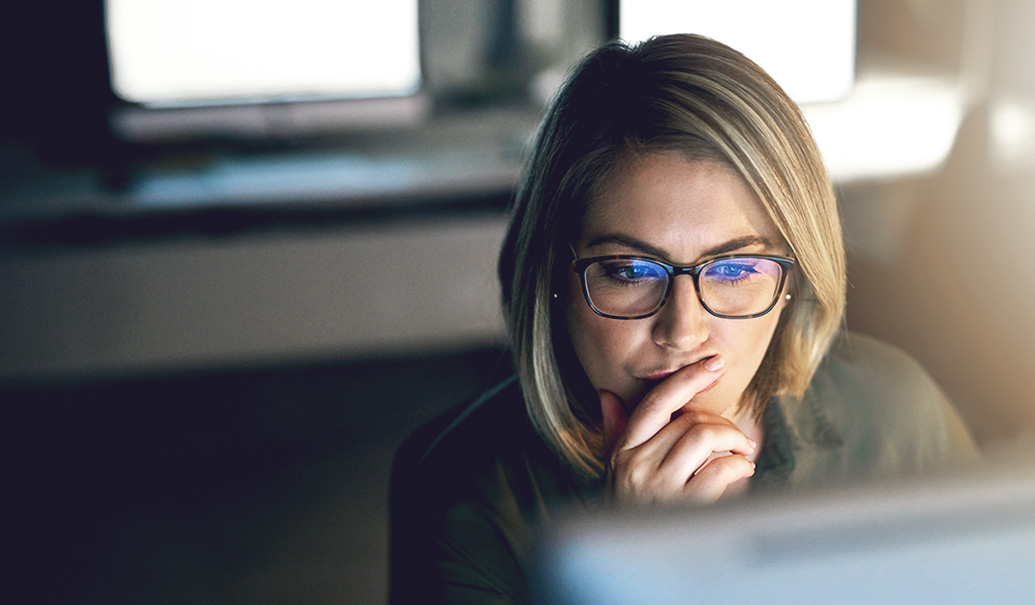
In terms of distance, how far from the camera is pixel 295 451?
2.29 m

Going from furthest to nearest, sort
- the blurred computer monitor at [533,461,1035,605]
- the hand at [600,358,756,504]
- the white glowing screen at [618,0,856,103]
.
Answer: the white glowing screen at [618,0,856,103]
the hand at [600,358,756,504]
the blurred computer monitor at [533,461,1035,605]

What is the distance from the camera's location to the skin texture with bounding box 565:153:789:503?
62 cm

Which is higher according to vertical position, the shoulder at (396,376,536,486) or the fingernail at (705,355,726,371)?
the fingernail at (705,355,726,371)

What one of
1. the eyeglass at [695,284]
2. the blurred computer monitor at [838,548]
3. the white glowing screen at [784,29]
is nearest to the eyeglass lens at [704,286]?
the eyeglass at [695,284]

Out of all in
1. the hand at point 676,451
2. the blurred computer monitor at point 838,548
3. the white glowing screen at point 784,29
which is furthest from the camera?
the white glowing screen at point 784,29

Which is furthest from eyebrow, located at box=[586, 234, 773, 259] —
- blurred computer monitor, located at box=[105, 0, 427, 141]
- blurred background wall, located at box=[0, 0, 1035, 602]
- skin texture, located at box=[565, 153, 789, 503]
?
blurred computer monitor, located at box=[105, 0, 427, 141]

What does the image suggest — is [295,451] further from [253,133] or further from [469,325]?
[253,133]

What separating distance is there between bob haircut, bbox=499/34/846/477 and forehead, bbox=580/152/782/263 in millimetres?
10

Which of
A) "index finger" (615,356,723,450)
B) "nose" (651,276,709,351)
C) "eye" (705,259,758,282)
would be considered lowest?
"index finger" (615,356,723,450)

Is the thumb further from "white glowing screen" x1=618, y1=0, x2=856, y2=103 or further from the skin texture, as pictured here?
"white glowing screen" x1=618, y1=0, x2=856, y2=103

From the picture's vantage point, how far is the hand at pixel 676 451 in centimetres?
60

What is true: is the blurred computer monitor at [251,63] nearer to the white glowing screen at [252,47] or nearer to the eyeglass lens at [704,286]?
the white glowing screen at [252,47]

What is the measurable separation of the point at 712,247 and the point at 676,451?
17cm

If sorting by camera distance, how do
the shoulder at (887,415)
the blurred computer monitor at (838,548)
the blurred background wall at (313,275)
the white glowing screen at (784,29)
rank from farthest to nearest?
the white glowing screen at (784,29) < the blurred background wall at (313,275) < the shoulder at (887,415) < the blurred computer monitor at (838,548)
